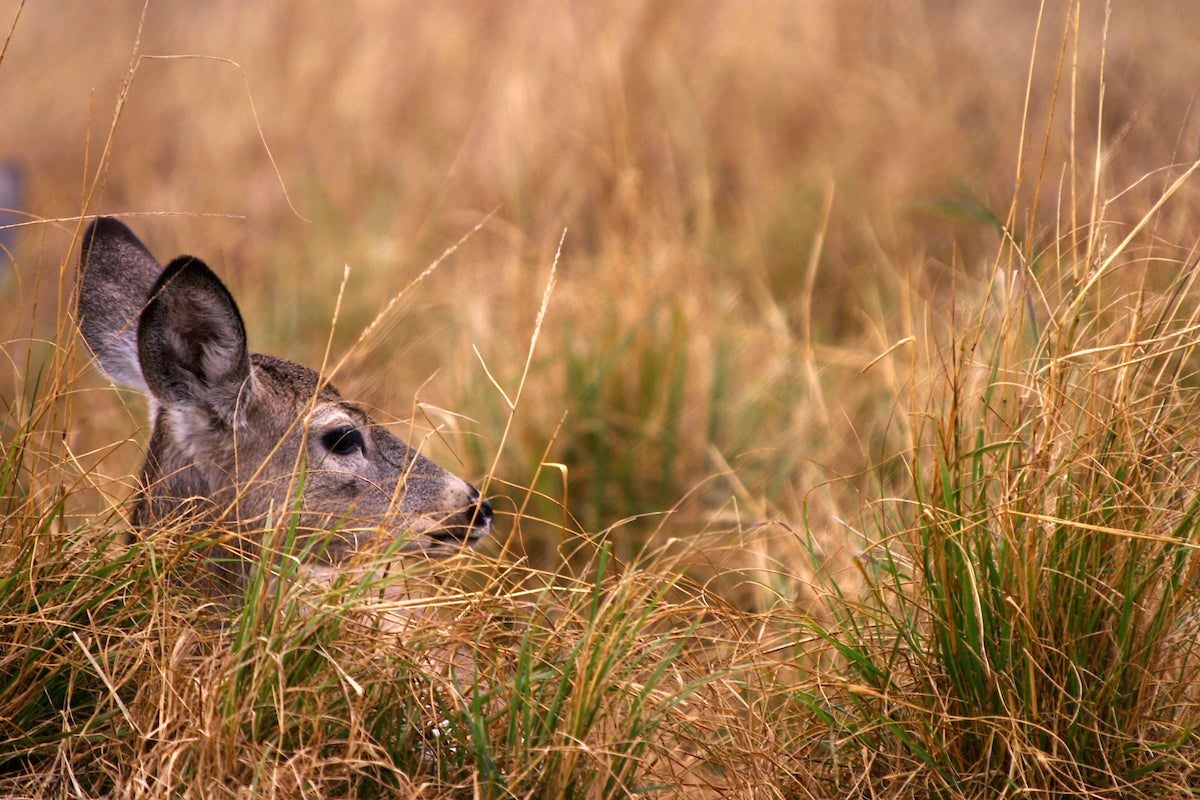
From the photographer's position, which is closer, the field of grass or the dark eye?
the field of grass

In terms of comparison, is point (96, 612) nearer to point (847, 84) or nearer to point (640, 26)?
point (640, 26)

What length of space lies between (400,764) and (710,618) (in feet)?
4.99

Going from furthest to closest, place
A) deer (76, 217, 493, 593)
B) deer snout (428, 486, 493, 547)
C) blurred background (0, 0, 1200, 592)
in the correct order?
blurred background (0, 0, 1200, 592)
deer snout (428, 486, 493, 547)
deer (76, 217, 493, 593)

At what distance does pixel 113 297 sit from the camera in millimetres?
3877

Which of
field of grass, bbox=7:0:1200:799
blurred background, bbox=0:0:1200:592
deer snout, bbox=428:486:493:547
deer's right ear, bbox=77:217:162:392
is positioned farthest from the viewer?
blurred background, bbox=0:0:1200:592

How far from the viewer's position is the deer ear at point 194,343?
3.32m

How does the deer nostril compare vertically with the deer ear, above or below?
below

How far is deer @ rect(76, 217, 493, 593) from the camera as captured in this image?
342 cm

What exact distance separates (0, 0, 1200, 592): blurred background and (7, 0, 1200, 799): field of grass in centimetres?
4

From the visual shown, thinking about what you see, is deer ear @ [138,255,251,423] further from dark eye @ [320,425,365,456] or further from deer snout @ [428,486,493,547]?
deer snout @ [428,486,493,547]

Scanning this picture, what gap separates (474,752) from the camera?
2766mm

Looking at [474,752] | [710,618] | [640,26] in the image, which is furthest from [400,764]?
[640,26]

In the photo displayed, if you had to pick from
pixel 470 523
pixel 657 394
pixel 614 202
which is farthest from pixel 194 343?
pixel 614 202

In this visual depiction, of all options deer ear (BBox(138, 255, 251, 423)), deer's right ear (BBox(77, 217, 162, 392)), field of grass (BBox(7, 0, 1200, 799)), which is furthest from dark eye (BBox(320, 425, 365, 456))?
deer's right ear (BBox(77, 217, 162, 392))
